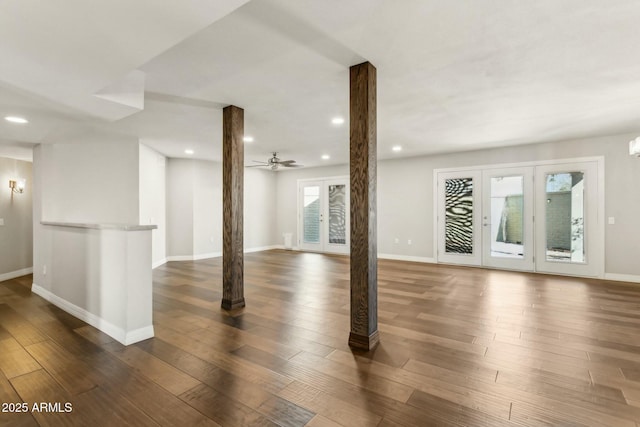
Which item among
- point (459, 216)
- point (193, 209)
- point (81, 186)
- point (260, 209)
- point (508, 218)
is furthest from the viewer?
point (260, 209)

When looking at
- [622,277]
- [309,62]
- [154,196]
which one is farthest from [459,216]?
[154,196]

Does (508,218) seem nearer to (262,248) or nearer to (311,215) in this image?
(311,215)

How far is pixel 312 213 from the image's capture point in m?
9.14

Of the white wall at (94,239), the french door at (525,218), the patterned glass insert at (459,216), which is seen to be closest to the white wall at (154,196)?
the white wall at (94,239)

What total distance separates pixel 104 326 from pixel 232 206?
1.80 meters

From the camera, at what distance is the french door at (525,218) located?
17.9 feet

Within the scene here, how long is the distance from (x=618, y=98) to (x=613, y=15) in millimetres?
2147

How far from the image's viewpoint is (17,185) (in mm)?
5582

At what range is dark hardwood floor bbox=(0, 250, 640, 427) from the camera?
1.79m

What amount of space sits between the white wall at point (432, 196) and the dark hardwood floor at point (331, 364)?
1.44 meters

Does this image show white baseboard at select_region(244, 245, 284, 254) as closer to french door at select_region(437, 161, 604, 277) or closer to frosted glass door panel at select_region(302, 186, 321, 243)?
frosted glass door panel at select_region(302, 186, 321, 243)

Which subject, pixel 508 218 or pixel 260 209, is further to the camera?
pixel 260 209

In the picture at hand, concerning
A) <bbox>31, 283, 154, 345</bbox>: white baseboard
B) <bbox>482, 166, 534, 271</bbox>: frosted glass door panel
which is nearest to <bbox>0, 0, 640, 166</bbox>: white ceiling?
<bbox>482, 166, 534, 271</bbox>: frosted glass door panel

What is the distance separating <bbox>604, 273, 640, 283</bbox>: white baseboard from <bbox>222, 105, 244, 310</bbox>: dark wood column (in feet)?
21.2
